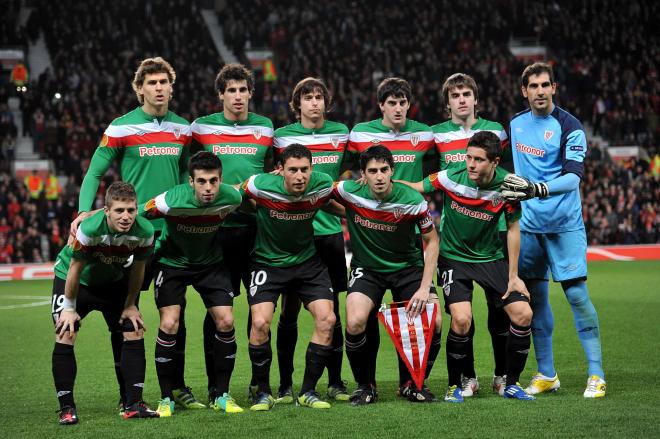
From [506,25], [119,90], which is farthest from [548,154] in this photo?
[506,25]

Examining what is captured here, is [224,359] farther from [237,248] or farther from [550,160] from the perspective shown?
[550,160]

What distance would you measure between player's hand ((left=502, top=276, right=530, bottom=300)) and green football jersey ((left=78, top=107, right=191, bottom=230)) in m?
2.77

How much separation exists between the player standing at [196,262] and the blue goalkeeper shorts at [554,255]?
244cm

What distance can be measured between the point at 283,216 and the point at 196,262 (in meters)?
0.76

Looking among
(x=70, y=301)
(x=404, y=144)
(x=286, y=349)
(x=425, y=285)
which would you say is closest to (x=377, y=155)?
(x=404, y=144)

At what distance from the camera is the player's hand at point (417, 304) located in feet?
22.9

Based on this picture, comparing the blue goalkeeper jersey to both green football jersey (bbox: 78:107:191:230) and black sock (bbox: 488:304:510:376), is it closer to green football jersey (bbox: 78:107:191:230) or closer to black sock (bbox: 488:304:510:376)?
black sock (bbox: 488:304:510:376)

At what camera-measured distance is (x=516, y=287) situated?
700 centimetres

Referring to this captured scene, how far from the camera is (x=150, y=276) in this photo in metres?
7.16

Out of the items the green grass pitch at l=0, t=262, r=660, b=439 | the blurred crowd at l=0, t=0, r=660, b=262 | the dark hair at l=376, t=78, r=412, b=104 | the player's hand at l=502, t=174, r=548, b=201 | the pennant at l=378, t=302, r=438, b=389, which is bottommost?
the green grass pitch at l=0, t=262, r=660, b=439

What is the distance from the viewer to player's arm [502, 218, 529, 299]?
701 centimetres

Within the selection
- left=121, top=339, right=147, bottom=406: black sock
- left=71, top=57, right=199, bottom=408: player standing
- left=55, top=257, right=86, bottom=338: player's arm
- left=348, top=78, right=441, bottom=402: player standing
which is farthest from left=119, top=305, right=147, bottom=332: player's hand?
left=348, top=78, right=441, bottom=402: player standing

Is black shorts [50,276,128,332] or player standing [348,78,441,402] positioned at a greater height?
player standing [348,78,441,402]

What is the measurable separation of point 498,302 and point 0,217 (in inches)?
696
